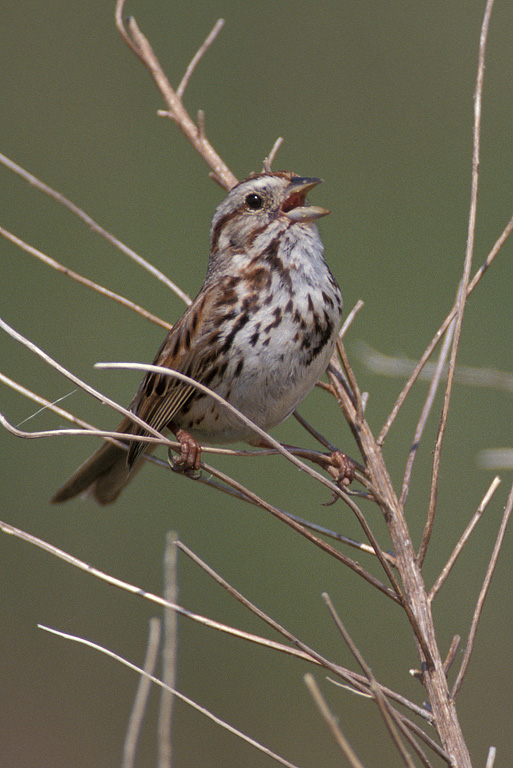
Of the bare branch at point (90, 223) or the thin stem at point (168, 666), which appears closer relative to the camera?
the thin stem at point (168, 666)

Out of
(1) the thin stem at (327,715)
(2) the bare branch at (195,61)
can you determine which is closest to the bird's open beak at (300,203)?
(2) the bare branch at (195,61)

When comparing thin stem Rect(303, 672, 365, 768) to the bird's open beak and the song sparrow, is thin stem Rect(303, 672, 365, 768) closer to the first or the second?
the song sparrow

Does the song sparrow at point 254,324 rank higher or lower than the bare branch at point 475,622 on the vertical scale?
higher

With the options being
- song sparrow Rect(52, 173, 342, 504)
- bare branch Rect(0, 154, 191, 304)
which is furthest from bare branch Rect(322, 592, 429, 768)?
song sparrow Rect(52, 173, 342, 504)

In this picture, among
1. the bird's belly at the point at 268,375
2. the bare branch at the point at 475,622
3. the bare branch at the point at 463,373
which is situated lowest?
the bare branch at the point at 475,622

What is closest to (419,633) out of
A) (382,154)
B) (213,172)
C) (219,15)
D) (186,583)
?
(213,172)

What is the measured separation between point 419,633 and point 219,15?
5147 mm

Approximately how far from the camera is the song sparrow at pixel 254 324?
1.80m

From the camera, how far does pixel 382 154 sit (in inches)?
196

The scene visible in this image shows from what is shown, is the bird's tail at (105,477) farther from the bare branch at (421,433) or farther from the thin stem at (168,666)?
the thin stem at (168,666)

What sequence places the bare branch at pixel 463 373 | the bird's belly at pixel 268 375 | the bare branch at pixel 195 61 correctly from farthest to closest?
the bird's belly at pixel 268 375 → the bare branch at pixel 195 61 → the bare branch at pixel 463 373

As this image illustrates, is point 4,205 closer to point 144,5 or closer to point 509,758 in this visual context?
point 144,5

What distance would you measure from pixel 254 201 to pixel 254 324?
0.30 m

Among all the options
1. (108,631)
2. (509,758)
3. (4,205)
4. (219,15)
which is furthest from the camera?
(219,15)
